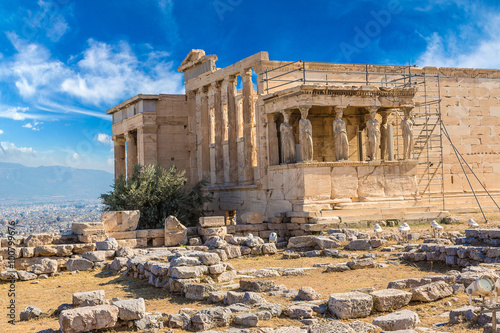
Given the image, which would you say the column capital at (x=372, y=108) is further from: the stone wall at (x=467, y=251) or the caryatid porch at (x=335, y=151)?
the stone wall at (x=467, y=251)

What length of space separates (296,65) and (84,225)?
993cm

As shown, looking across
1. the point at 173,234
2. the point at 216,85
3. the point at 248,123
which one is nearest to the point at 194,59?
the point at 216,85

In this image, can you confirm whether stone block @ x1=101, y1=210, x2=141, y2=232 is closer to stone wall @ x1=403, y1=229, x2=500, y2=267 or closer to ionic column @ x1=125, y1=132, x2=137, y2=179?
stone wall @ x1=403, y1=229, x2=500, y2=267

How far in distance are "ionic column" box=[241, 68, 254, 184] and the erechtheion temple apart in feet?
0.13

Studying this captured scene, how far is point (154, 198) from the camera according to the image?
20.4m

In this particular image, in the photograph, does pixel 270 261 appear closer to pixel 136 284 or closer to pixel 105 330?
pixel 136 284

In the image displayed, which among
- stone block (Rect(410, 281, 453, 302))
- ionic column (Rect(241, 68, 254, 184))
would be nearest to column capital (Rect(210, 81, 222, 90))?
ionic column (Rect(241, 68, 254, 184))

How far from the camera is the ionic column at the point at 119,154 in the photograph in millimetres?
27953

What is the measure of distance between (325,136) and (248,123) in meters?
2.94

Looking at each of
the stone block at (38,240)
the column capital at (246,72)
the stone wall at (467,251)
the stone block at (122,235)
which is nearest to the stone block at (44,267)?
the stone block at (38,240)

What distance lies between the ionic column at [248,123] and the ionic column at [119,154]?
29.1 ft

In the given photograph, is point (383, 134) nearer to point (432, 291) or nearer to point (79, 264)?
point (79, 264)

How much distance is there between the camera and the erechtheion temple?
1827 cm

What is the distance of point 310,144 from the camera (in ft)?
59.3
